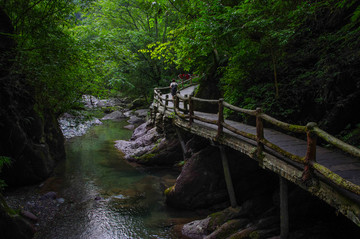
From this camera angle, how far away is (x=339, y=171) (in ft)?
13.2

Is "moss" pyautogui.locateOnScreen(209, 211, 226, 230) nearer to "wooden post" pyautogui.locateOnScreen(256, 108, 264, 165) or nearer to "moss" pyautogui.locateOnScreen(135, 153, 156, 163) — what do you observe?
"wooden post" pyautogui.locateOnScreen(256, 108, 264, 165)

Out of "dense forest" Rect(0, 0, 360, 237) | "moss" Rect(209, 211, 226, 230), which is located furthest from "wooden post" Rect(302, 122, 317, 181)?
"moss" Rect(209, 211, 226, 230)

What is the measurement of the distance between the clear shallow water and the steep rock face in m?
1.01

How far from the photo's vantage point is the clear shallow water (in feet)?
23.2

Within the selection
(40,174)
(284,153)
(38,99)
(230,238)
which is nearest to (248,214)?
(230,238)

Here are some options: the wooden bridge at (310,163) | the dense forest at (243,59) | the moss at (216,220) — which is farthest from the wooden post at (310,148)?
the moss at (216,220)

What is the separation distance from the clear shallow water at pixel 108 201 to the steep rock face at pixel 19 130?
1012 mm

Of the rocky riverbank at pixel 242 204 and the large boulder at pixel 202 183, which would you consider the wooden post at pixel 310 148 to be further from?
the large boulder at pixel 202 183

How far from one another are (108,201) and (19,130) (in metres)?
4.76

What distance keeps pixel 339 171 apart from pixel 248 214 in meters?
3.17

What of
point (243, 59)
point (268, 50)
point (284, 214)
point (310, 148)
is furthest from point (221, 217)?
point (268, 50)

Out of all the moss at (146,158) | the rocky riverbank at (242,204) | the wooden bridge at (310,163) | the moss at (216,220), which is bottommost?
the moss at (146,158)

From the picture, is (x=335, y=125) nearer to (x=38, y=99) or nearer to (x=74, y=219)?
(x=74, y=219)

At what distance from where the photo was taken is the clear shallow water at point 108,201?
7078mm
